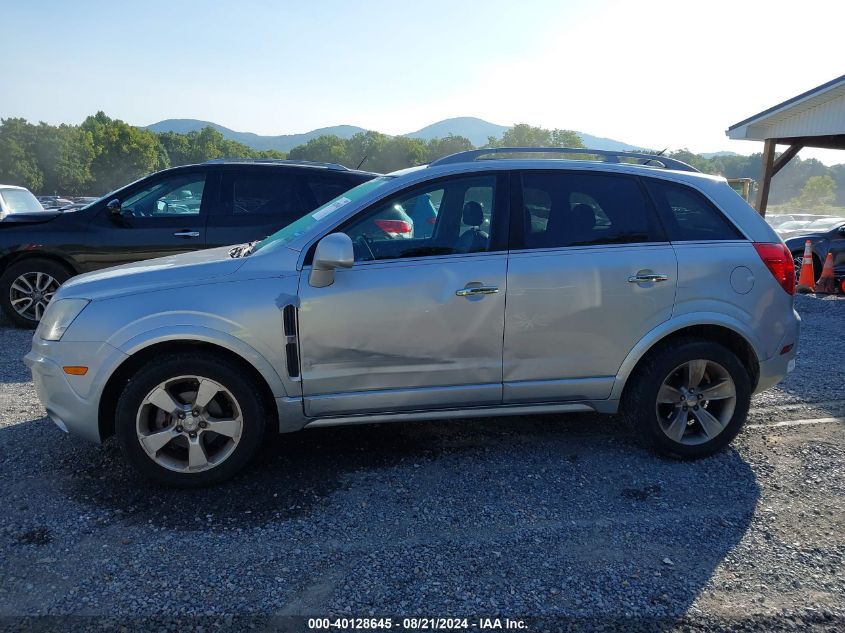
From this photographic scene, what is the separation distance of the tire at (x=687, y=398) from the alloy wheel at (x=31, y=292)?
652 cm

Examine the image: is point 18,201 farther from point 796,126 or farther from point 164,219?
point 796,126

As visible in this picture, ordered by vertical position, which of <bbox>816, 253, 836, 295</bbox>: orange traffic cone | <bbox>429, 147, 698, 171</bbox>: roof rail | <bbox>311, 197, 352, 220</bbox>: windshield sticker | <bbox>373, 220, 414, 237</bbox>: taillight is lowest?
<bbox>816, 253, 836, 295</bbox>: orange traffic cone

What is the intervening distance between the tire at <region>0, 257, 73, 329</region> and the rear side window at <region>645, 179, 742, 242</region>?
645 centimetres

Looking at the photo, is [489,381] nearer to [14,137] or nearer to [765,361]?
[765,361]

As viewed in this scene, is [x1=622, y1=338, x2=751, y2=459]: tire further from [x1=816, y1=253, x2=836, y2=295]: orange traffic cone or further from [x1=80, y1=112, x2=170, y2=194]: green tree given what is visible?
[x1=80, y1=112, x2=170, y2=194]: green tree

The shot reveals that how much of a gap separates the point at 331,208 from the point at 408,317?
897 mm

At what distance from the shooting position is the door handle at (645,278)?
12.2 feet

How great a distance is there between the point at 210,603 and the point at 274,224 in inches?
199

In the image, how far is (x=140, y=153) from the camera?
103562 millimetres

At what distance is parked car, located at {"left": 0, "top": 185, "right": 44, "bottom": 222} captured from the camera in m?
9.89

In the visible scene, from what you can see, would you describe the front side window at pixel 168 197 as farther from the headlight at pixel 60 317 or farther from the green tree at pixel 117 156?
the green tree at pixel 117 156

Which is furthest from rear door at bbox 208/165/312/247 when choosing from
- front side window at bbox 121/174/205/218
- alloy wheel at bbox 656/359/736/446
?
alloy wheel at bbox 656/359/736/446

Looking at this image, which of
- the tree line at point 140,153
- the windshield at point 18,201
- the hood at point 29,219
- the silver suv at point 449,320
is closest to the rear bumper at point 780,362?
the silver suv at point 449,320

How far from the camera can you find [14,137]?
90.5 m
